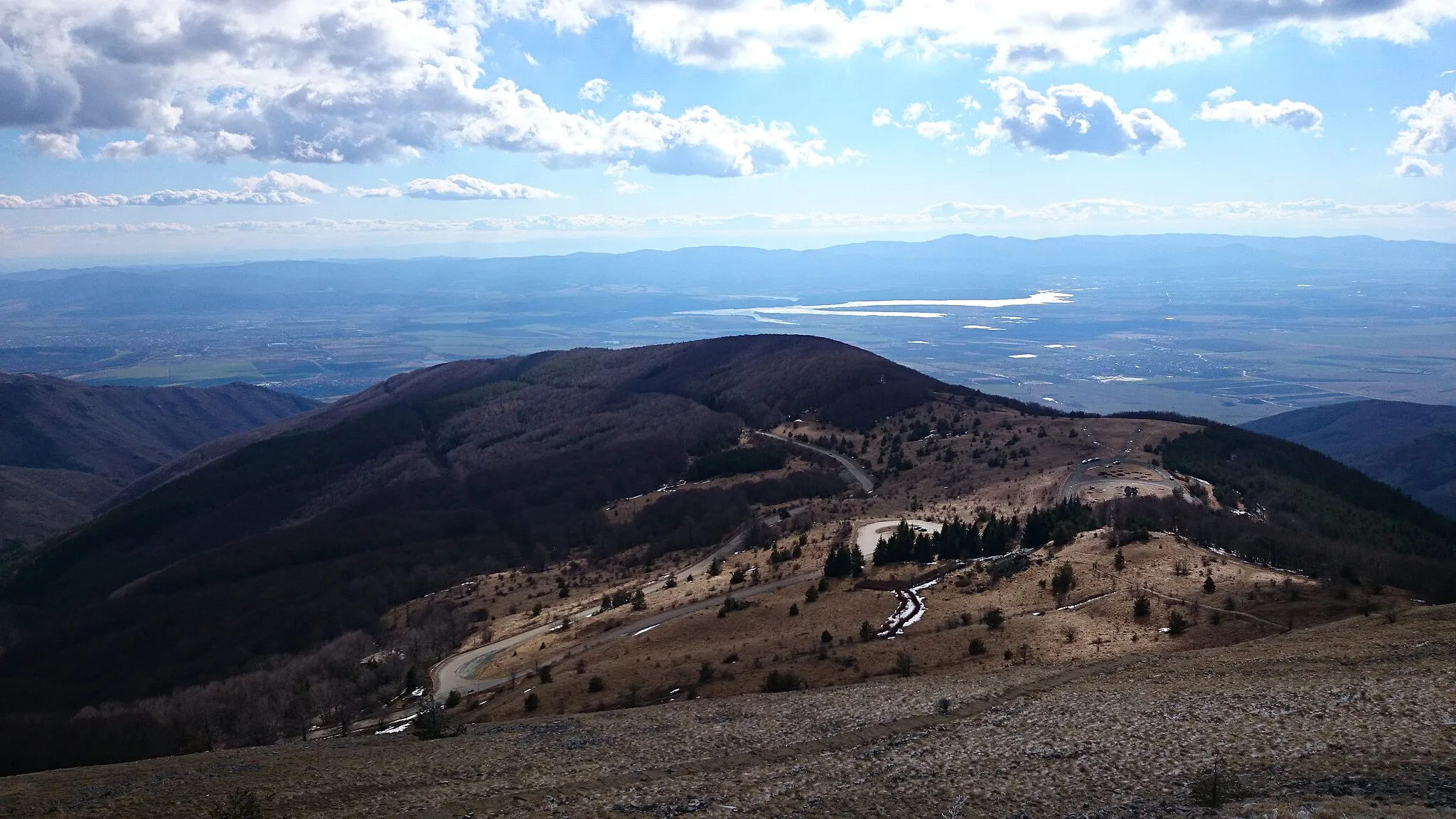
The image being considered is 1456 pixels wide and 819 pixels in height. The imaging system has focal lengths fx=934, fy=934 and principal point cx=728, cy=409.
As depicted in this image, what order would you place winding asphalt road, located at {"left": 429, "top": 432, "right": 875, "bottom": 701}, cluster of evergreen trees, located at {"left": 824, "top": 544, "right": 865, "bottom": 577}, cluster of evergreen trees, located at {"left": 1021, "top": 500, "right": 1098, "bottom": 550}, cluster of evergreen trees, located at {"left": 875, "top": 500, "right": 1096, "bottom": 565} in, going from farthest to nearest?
cluster of evergreen trees, located at {"left": 875, "top": 500, "right": 1096, "bottom": 565}, cluster of evergreen trees, located at {"left": 1021, "top": 500, "right": 1098, "bottom": 550}, cluster of evergreen trees, located at {"left": 824, "top": 544, "right": 865, "bottom": 577}, winding asphalt road, located at {"left": 429, "top": 432, "right": 875, "bottom": 701}

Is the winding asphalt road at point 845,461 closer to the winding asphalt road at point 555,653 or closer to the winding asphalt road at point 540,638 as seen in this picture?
the winding asphalt road at point 540,638

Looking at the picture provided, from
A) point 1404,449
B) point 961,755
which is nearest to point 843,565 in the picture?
point 961,755

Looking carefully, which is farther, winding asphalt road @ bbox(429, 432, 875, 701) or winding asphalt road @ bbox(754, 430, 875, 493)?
winding asphalt road @ bbox(754, 430, 875, 493)

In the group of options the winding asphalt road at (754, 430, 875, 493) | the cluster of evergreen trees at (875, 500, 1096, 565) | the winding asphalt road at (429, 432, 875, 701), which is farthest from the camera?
the winding asphalt road at (754, 430, 875, 493)

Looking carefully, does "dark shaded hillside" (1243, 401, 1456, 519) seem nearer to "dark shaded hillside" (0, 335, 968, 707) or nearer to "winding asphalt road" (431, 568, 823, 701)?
"dark shaded hillside" (0, 335, 968, 707)

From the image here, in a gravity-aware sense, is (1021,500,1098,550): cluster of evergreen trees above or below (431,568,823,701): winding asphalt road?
above

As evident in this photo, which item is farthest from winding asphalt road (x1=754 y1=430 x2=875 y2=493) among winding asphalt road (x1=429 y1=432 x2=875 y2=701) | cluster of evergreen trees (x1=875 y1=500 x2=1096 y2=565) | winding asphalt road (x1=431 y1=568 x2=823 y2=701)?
winding asphalt road (x1=431 y1=568 x2=823 y2=701)
